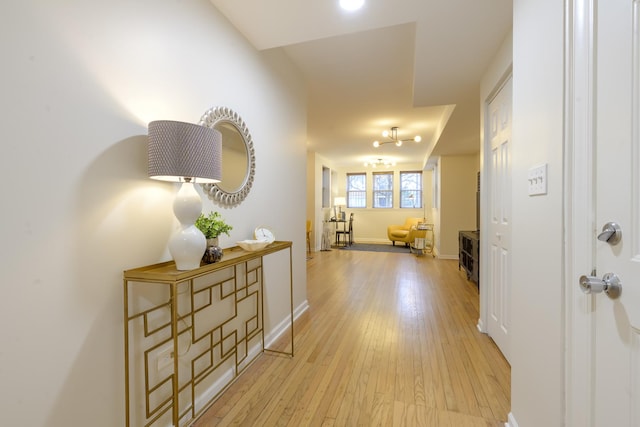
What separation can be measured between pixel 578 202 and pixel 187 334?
1.78m

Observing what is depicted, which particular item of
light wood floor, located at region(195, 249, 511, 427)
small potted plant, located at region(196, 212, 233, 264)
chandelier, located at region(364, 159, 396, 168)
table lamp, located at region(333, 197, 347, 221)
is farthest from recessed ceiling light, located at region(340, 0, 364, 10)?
table lamp, located at region(333, 197, 347, 221)

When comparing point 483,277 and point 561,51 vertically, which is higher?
point 561,51

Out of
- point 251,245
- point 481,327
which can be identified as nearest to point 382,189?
point 481,327

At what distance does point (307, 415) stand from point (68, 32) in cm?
197

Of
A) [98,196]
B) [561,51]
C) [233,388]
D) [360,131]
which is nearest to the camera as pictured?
[561,51]

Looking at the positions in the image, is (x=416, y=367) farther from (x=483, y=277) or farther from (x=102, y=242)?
(x=102, y=242)

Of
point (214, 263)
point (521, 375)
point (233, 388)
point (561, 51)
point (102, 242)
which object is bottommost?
point (233, 388)

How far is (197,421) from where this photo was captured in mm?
1458

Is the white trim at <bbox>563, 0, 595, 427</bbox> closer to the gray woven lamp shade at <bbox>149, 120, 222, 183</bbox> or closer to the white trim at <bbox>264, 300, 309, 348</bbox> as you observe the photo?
the gray woven lamp shade at <bbox>149, 120, 222, 183</bbox>

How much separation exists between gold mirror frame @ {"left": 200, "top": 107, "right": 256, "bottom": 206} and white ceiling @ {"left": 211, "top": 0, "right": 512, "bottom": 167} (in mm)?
651

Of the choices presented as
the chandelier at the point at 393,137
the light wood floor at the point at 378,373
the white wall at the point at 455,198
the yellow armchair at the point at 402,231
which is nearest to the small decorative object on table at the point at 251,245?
the light wood floor at the point at 378,373

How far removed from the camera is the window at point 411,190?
8734 mm

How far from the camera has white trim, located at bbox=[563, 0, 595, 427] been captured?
0.84 metres

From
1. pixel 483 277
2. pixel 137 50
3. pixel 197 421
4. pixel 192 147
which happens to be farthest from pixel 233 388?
pixel 483 277
